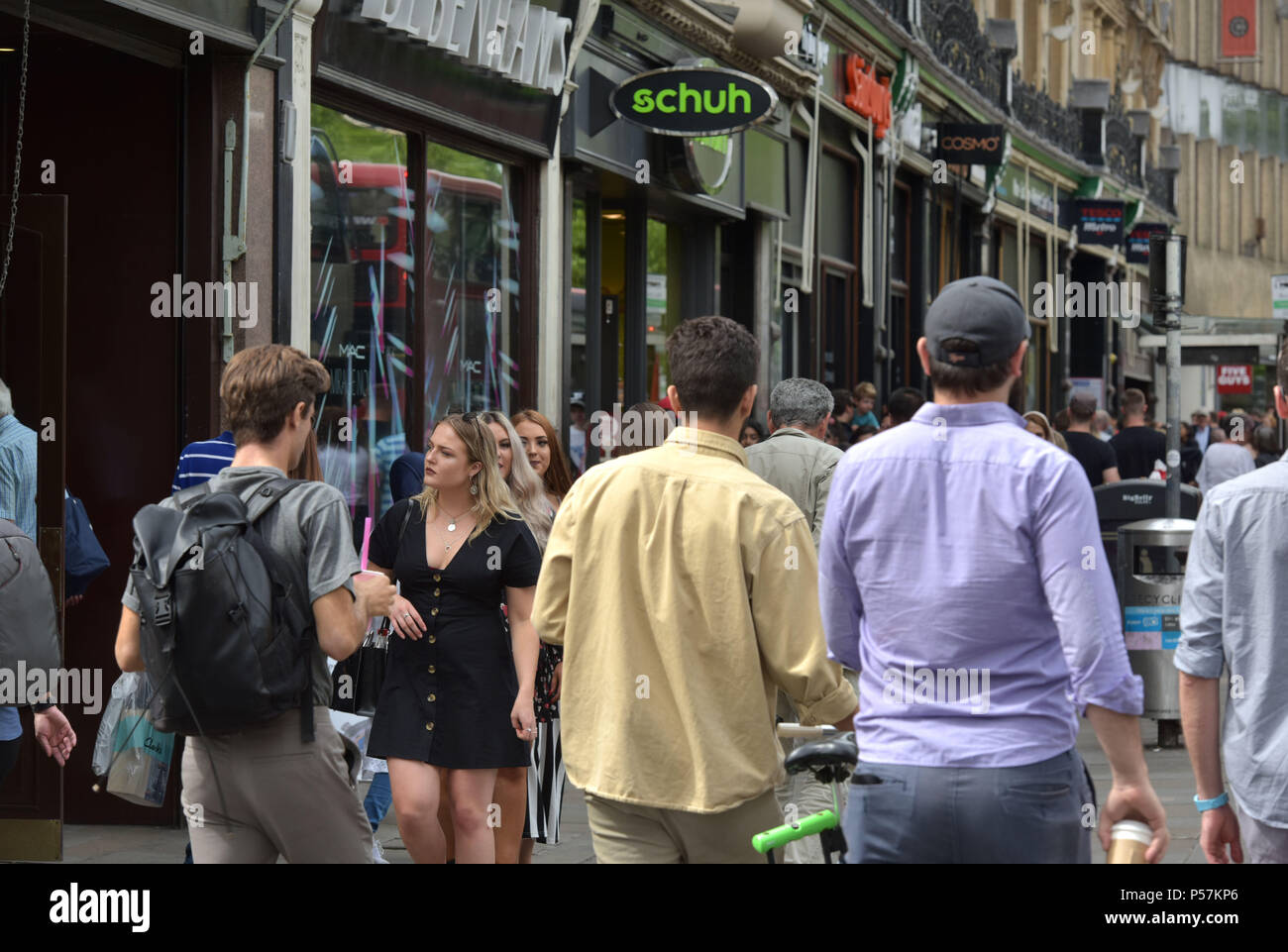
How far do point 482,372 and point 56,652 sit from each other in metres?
7.21

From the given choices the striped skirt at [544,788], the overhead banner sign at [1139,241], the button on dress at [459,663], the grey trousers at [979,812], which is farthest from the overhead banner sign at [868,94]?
the grey trousers at [979,812]

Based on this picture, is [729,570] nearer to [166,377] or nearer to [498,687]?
[498,687]

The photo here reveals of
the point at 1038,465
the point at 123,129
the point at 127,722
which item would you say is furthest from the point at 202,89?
the point at 1038,465

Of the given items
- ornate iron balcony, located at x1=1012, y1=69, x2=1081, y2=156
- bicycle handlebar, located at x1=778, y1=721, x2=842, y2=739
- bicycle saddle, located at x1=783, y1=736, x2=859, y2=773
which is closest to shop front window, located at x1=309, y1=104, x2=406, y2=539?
bicycle handlebar, located at x1=778, y1=721, x2=842, y2=739

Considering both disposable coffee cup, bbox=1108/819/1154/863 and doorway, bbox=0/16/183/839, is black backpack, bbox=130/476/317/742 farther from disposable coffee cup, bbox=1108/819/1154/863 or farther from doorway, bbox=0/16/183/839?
doorway, bbox=0/16/183/839

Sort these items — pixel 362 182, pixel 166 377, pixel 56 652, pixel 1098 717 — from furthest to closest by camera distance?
pixel 362 182 < pixel 166 377 < pixel 56 652 < pixel 1098 717

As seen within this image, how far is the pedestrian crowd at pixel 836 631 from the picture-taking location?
366 centimetres

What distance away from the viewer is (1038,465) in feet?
12.1

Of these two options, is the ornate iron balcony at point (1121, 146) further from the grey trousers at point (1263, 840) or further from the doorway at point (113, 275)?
the grey trousers at point (1263, 840)

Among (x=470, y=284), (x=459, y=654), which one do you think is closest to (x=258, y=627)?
(x=459, y=654)

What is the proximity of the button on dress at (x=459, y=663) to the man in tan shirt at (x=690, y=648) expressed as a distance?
2.01 metres

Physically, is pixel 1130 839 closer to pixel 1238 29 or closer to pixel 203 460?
pixel 203 460

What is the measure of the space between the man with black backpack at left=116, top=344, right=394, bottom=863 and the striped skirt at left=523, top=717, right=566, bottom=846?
9.22 ft

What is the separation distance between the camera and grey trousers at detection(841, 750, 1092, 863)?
11.9ft
